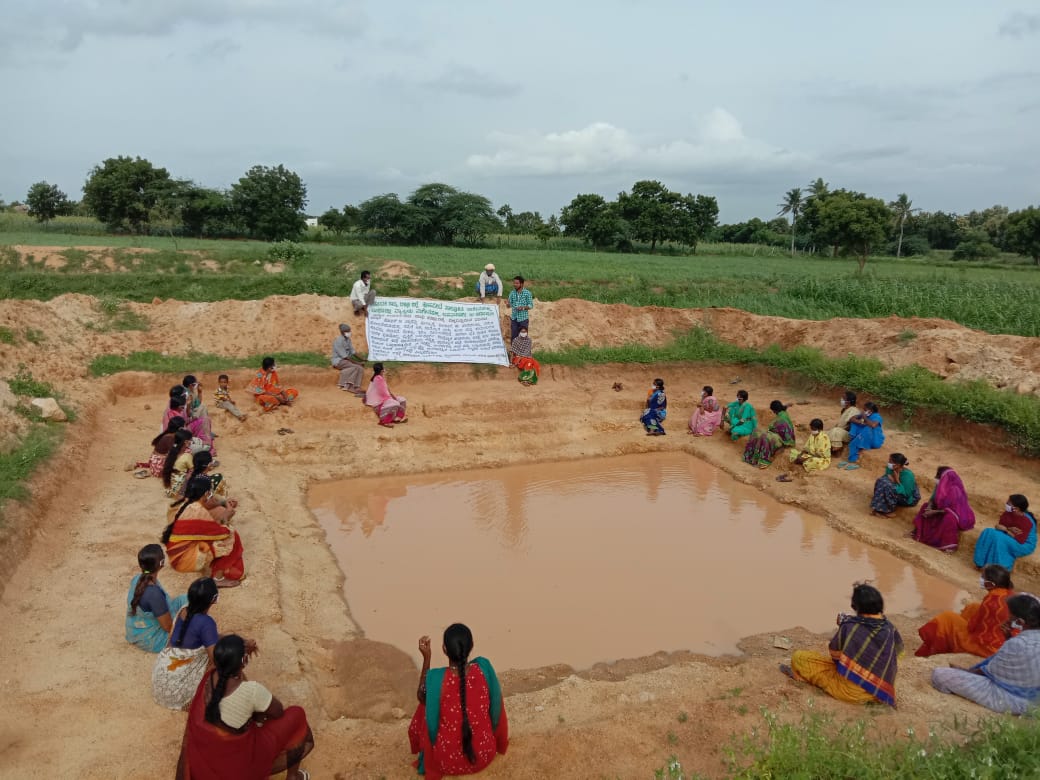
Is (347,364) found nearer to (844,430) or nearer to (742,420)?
(742,420)

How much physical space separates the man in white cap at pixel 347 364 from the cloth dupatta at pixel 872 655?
9362mm

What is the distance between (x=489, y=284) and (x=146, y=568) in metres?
10.8

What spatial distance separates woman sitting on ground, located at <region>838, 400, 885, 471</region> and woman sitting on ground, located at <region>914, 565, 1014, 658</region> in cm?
464

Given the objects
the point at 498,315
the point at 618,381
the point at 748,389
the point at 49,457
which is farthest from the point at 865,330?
the point at 49,457

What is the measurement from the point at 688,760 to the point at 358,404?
8757mm

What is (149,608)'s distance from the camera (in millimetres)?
5074

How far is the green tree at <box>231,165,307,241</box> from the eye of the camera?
37469 millimetres

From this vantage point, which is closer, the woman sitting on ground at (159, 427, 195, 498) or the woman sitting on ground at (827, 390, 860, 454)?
the woman sitting on ground at (159, 427, 195, 498)

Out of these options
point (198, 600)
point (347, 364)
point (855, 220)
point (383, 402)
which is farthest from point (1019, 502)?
point (855, 220)

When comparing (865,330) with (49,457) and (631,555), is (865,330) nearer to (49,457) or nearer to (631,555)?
(631,555)

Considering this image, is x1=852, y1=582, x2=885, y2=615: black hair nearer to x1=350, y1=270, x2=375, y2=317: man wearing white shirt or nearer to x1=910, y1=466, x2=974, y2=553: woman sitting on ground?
x1=910, y1=466, x2=974, y2=553: woman sitting on ground

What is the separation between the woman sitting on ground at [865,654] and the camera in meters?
4.65

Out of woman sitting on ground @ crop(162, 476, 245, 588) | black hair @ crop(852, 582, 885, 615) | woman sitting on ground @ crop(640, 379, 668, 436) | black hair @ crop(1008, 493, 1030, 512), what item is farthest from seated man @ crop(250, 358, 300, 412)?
black hair @ crop(1008, 493, 1030, 512)

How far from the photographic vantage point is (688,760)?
4141 mm
